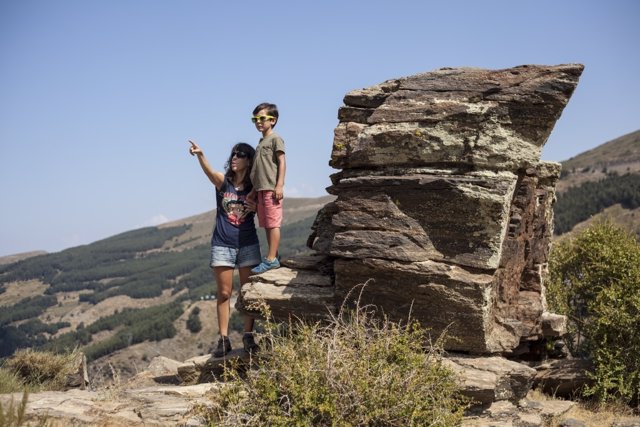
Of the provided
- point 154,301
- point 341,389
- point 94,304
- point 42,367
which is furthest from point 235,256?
point 94,304

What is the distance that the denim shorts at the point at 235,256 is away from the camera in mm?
10984

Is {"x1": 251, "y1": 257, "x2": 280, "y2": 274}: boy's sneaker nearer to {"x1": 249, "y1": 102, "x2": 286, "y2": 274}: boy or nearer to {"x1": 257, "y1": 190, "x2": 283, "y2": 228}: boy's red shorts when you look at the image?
{"x1": 249, "y1": 102, "x2": 286, "y2": 274}: boy

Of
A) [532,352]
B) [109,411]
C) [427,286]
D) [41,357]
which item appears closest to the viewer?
[109,411]

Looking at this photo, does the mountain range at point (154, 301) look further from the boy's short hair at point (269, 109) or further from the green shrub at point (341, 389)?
the green shrub at point (341, 389)

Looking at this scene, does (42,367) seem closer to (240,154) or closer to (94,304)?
(240,154)

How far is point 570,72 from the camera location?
32.0ft

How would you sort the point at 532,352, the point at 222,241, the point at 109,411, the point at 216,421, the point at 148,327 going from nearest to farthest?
1. the point at 216,421
2. the point at 109,411
3. the point at 222,241
4. the point at 532,352
5. the point at 148,327

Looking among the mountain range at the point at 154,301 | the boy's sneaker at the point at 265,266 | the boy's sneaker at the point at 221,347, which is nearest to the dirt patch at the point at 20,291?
the mountain range at the point at 154,301

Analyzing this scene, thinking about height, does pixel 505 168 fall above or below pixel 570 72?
below

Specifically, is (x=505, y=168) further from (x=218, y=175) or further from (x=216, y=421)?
(x=216, y=421)

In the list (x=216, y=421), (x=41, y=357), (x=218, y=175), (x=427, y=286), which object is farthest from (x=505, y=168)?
(x=41, y=357)

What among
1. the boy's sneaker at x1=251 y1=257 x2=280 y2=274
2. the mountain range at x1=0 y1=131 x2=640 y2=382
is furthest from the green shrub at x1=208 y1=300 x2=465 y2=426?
the mountain range at x1=0 y1=131 x2=640 y2=382

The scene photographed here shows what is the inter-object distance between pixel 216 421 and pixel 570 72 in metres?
8.06

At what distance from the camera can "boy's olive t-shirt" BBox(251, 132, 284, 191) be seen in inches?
418
